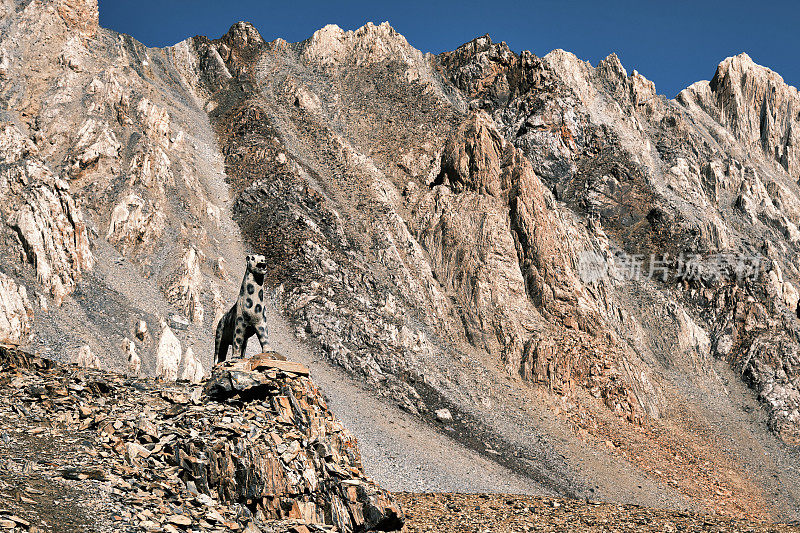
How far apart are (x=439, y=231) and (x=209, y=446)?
1974 inches

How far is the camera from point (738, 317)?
66250 mm

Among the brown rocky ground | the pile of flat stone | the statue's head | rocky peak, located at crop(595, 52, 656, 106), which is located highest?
rocky peak, located at crop(595, 52, 656, 106)

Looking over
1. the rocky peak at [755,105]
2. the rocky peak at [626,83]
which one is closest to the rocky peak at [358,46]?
the rocky peak at [626,83]

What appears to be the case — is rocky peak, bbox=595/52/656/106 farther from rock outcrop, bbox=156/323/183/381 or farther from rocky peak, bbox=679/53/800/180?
rock outcrop, bbox=156/323/183/381

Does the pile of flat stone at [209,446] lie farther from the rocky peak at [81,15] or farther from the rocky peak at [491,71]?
the rocky peak at [491,71]

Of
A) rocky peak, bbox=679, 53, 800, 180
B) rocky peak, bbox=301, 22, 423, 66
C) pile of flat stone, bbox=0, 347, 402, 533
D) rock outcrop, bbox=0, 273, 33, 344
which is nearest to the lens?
pile of flat stone, bbox=0, 347, 402, 533

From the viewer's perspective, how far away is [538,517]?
76.9ft

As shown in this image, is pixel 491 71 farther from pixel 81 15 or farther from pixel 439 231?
pixel 81 15

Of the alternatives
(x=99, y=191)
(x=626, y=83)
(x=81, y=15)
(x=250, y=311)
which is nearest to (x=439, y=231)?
(x=99, y=191)

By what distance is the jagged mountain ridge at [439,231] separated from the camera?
149 feet

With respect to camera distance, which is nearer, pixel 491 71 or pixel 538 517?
pixel 538 517

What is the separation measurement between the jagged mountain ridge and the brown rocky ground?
15.1 m

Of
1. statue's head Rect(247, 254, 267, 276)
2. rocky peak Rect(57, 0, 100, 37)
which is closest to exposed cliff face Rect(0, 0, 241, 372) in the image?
rocky peak Rect(57, 0, 100, 37)

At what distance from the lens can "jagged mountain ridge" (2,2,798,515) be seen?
45.5m
